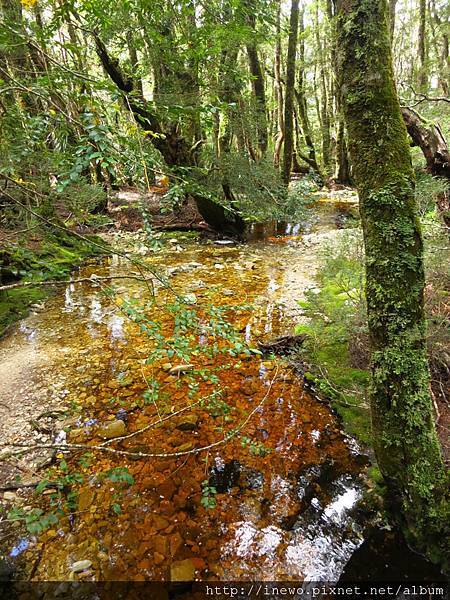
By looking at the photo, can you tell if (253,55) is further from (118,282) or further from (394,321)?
(394,321)

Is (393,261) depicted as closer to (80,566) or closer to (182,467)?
(182,467)

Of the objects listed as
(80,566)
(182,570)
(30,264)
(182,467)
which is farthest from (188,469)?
(30,264)

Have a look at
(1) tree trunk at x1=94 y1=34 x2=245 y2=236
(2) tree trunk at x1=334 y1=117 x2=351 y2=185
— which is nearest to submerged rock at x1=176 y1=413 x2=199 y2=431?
(1) tree trunk at x1=94 y1=34 x2=245 y2=236

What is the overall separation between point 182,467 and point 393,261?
7.93ft

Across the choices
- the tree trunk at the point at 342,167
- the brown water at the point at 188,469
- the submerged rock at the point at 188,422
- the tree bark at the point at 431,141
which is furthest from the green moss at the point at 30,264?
the tree trunk at the point at 342,167

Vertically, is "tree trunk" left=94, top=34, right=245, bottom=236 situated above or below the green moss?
above

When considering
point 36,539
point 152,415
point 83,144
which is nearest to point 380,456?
point 152,415

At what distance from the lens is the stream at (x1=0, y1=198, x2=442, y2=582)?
2303 mm

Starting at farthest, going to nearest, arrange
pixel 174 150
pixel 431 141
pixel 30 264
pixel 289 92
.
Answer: pixel 289 92
pixel 174 150
pixel 30 264
pixel 431 141

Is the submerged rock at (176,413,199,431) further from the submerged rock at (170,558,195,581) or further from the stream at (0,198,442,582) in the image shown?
the submerged rock at (170,558,195,581)

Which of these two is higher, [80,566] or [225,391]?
[225,391]

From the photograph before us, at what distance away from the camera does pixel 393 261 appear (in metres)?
2.13

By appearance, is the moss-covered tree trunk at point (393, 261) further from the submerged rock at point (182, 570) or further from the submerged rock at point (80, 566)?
the submerged rock at point (80, 566)

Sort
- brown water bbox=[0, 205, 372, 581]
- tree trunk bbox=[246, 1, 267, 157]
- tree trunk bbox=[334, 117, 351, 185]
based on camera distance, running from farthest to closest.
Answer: tree trunk bbox=[334, 117, 351, 185] → tree trunk bbox=[246, 1, 267, 157] → brown water bbox=[0, 205, 372, 581]
